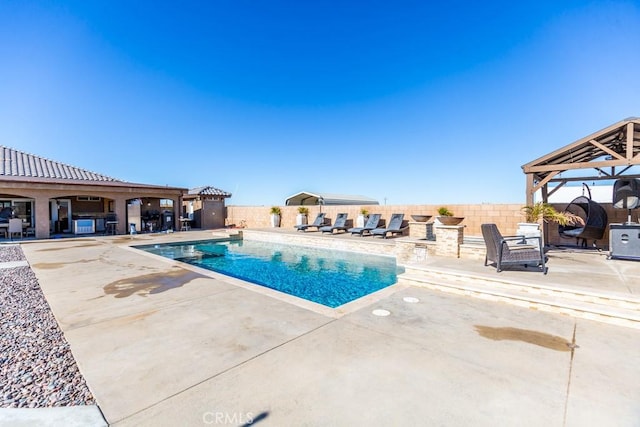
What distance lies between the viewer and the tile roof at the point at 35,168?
15156 mm

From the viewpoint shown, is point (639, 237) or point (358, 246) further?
point (358, 246)

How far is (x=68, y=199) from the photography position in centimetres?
1770

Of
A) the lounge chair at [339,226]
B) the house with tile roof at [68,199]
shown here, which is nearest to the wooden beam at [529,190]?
the lounge chair at [339,226]

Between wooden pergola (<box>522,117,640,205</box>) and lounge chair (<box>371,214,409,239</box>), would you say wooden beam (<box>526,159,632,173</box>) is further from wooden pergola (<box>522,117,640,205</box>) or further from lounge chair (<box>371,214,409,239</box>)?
lounge chair (<box>371,214,409,239</box>)

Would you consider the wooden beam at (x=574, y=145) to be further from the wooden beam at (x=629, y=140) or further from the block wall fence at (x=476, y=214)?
the block wall fence at (x=476, y=214)

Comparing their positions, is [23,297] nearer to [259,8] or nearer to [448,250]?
[448,250]

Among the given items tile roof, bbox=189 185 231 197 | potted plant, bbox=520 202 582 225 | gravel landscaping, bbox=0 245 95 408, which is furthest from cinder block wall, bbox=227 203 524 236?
gravel landscaping, bbox=0 245 95 408

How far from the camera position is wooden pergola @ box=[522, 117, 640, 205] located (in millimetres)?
6996

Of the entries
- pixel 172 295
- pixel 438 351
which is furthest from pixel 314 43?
pixel 438 351

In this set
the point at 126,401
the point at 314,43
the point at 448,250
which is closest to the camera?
the point at 126,401

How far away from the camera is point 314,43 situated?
14836 millimetres

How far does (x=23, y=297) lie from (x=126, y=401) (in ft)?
14.8

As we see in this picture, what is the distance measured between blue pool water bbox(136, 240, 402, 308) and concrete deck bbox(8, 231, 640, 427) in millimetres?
1898

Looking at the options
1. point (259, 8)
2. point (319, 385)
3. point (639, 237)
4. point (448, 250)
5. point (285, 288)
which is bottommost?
point (285, 288)
